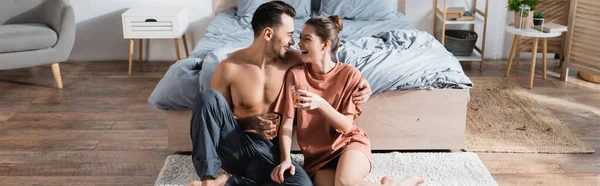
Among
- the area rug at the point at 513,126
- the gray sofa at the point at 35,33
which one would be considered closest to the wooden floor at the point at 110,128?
the area rug at the point at 513,126

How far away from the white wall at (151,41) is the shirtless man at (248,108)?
240cm

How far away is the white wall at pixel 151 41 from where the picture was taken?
488cm

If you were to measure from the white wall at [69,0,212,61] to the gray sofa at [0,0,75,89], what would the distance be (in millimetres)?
465

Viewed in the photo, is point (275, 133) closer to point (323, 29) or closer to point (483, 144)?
point (323, 29)

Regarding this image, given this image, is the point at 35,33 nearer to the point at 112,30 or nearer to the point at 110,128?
the point at 112,30

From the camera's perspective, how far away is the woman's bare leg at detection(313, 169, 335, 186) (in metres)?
2.52

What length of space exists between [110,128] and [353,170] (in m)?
1.60

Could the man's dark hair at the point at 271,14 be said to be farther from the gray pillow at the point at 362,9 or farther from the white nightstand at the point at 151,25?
the white nightstand at the point at 151,25

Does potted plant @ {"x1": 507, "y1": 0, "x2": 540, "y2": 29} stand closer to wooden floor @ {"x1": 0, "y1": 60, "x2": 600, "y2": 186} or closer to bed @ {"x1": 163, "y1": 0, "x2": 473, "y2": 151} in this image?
wooden floor @ {"x1": 0, "y1": 60, "x2": 600, "y2": 186}

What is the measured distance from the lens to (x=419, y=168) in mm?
2920

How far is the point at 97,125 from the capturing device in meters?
3.57

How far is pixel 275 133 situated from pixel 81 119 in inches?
61.5

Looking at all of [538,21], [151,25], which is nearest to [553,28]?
[538,21]

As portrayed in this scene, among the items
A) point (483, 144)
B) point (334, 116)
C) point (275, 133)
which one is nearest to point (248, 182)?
point (275, 133)
